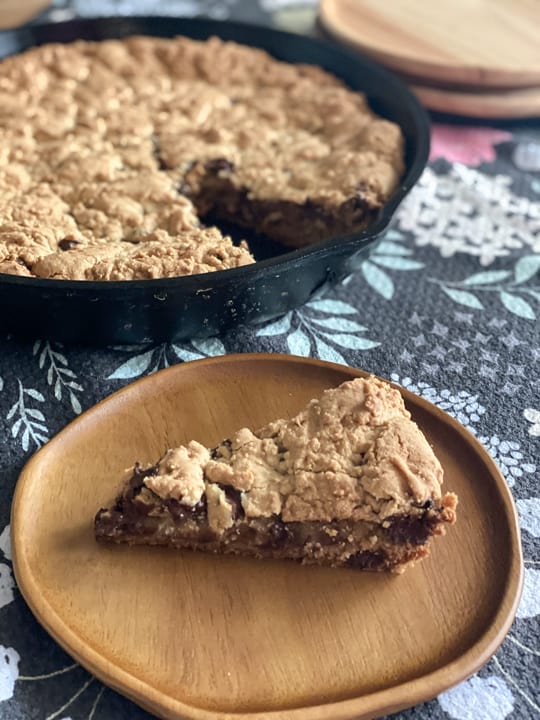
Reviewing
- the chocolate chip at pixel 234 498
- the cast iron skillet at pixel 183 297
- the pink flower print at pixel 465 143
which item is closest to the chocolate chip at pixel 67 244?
the cast iron skillet at pixel 183 297

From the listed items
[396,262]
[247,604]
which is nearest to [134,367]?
[247,604]

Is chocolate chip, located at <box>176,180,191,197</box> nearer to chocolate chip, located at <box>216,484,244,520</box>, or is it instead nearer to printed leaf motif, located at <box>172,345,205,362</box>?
printed leaf motif, located at <box>172,345,205,362</box>

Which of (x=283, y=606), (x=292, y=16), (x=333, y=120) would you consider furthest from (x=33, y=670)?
(x=292, y=16)

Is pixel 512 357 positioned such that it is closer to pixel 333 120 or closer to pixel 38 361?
pixel 333 120

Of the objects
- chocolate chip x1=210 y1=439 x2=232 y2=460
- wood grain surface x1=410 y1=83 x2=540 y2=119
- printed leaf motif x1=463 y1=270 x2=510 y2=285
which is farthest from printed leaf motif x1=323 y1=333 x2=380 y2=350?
wood grain surface x1=410 y1=83 x2=540 y2=119

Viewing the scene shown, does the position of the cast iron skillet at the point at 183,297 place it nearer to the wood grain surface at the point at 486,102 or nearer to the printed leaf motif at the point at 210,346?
the printed leaf motif at the point at 210,346

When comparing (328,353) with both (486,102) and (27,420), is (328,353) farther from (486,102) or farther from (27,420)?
(486,102)
